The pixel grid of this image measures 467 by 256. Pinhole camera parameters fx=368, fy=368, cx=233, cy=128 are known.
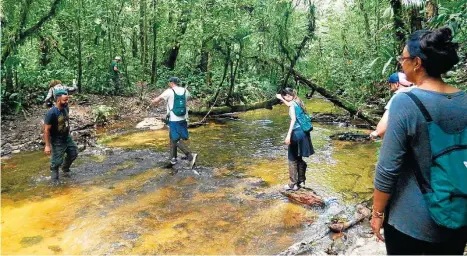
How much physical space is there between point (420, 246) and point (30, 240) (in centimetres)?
517

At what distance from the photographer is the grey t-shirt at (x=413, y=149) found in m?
2.05

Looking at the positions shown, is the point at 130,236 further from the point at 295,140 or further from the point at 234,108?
the point at 234,108

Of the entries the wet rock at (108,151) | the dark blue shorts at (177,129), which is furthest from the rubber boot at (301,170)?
the wet rock at (108,151)

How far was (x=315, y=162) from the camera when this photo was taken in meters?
9.16

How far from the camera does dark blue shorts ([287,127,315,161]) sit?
21.8 feet

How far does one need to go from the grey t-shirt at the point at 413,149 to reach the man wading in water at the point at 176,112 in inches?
265

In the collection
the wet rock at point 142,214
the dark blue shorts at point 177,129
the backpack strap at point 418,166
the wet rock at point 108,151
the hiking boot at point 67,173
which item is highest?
the backpack strap at point 418,166

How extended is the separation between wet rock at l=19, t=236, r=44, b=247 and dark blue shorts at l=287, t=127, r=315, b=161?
4291 millimetres

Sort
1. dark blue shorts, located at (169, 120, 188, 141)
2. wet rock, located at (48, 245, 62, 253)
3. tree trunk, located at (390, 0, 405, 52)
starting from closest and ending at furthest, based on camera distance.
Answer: wet rock, located at (48, 245, 62, 253) → dark blue shorts, located at (169, 120, 188, 141) → tree trunk, located at (390, 0, 405, 52)

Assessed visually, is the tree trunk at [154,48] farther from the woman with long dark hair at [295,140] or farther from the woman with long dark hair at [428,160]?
the woman with long dark hair at [428,160]

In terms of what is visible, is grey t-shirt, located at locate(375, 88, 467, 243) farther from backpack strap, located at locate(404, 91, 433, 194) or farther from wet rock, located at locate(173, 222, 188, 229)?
wet rock, located at locate(173, 222, 188, 229)

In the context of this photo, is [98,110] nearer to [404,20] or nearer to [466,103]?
[404,20]

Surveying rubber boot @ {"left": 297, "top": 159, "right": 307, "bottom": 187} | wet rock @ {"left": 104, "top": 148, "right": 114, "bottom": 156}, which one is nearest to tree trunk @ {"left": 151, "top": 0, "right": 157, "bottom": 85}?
wet rock @ {"left": 104, "top": 148, "right": 114, "bottom": 156}

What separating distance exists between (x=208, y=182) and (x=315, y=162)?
2.94 metres
